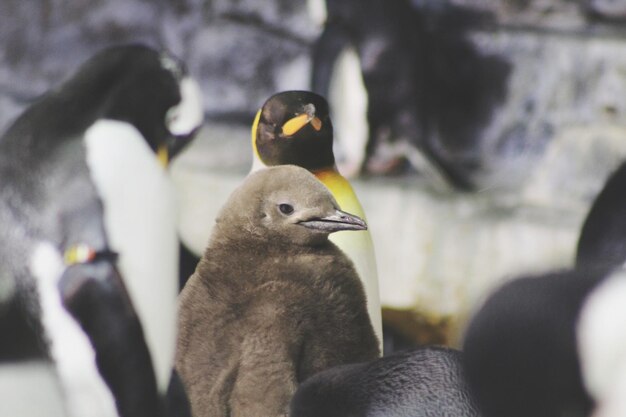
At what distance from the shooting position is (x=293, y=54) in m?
3.65

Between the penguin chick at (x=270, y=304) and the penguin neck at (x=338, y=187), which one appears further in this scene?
the penguin neck at (x=338, y=187)

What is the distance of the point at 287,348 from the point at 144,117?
0.43 metres

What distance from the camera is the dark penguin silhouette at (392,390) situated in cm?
105

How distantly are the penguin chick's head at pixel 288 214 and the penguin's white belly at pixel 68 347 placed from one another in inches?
8.4

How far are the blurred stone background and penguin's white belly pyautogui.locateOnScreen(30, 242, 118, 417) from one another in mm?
859

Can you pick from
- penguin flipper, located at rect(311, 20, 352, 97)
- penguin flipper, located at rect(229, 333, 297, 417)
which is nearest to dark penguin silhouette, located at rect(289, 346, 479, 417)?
penguin flipper, located at rect(229, 333, 297, 417)

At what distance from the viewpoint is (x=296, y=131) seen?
5.15 ft

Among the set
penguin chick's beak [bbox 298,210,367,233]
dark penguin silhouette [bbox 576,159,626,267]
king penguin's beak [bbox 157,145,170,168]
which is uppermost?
king penguin's beak [bbox 157,145,170,168]

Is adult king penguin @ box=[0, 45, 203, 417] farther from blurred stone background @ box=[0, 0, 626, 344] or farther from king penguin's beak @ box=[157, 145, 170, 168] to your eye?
blurred stone background @ box=[0, 0, 626, 344]

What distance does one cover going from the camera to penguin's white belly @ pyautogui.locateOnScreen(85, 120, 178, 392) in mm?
1421

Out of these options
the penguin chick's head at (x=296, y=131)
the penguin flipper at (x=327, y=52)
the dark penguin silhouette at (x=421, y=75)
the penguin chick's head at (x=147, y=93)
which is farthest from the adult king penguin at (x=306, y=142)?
the penguin flipper at (x=327, y=52)

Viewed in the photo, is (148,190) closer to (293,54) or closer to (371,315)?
(371,315)

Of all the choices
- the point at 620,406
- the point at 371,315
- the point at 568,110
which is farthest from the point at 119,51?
the point at 568,110

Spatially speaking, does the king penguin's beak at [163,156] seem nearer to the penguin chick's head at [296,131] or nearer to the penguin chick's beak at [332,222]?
the penguin chick's head at [296,131]
